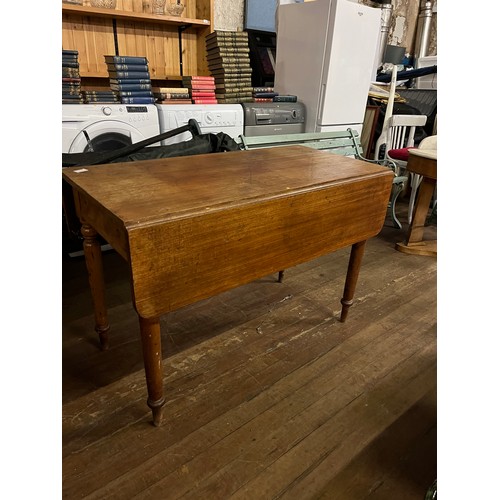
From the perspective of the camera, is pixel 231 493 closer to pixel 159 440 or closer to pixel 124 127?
pixel 159 440

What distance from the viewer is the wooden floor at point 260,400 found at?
1115 millimetres

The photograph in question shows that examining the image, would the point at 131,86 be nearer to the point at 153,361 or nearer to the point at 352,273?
the point at 352,273

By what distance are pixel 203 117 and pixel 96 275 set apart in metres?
1.73

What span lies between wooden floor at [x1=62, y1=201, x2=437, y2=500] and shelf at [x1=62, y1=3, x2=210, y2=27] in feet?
6.53

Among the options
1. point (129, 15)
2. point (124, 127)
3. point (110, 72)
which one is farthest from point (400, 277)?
point (129, 15)

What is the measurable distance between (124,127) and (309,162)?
5.03ft

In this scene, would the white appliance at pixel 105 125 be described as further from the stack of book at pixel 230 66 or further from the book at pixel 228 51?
the book at pixel 228 51

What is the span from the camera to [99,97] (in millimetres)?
2662

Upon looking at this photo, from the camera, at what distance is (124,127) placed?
2533 millimetres

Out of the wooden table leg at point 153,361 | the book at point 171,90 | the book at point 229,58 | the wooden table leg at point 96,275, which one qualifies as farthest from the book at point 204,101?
the wooden table leg at point 153,361

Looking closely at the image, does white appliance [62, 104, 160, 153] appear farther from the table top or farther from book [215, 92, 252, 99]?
the table top

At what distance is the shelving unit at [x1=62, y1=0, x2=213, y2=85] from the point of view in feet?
9.59

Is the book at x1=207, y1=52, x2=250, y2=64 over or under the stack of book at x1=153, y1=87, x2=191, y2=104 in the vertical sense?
over

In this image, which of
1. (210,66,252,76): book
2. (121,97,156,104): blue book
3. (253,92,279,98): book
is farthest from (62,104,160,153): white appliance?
(253,92,279,98): book
